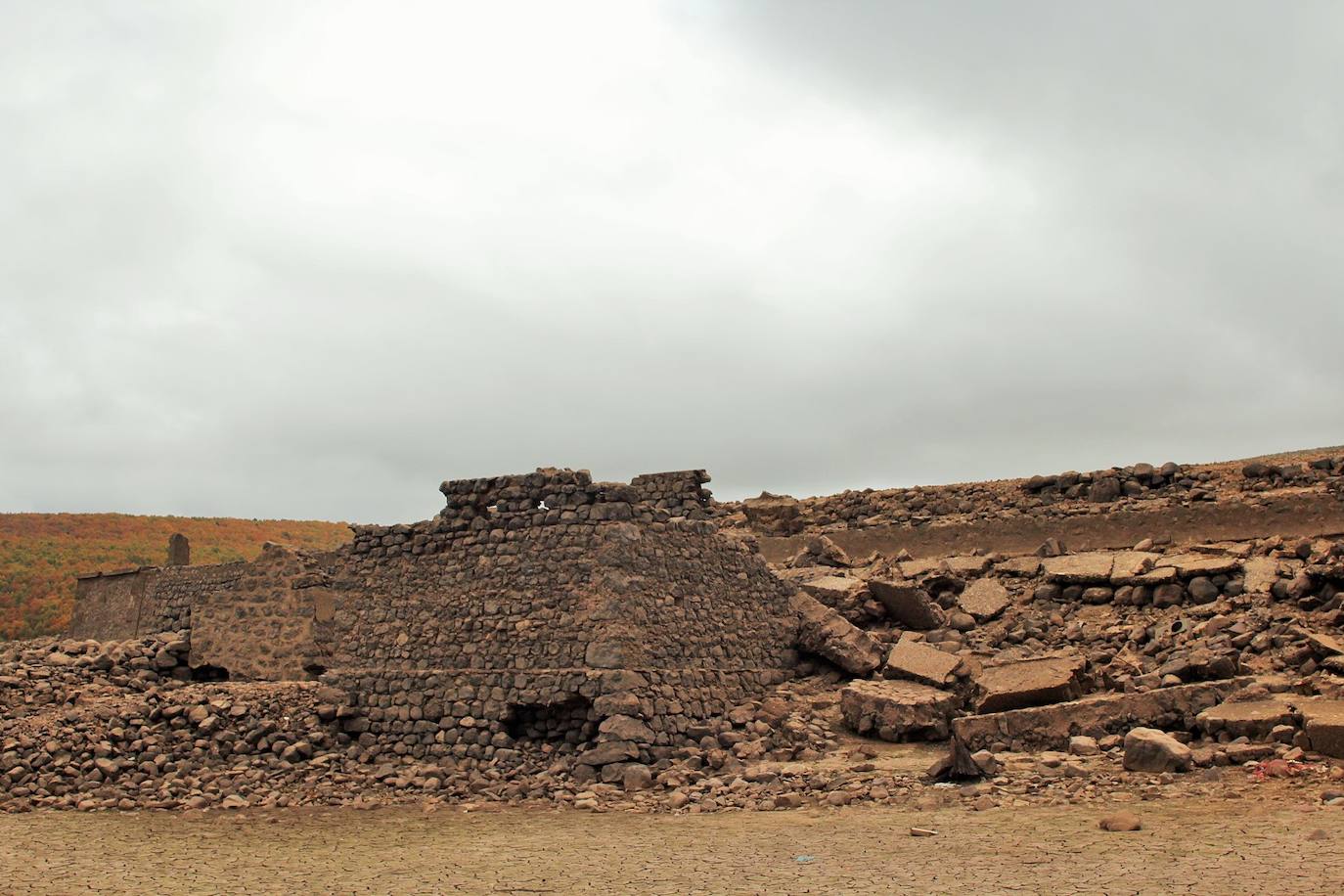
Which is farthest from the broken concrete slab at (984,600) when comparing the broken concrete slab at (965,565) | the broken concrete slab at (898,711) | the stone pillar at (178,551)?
the stone pillar at (178,551)

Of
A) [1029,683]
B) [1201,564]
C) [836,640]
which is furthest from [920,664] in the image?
[1201,564]

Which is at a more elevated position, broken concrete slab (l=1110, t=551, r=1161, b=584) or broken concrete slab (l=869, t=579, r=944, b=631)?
broken concrete slab (l=1110, t=551, r=1161, b=584)

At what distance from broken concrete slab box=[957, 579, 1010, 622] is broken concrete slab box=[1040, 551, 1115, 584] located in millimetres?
818

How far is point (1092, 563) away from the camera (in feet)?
59.3

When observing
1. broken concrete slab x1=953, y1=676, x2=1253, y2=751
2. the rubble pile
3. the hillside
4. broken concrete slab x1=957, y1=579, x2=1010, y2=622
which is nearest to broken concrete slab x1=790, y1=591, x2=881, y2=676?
the rubble pile

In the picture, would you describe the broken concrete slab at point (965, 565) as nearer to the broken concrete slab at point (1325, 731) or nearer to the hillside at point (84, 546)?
the broken concrete slab at point (1325, 731)

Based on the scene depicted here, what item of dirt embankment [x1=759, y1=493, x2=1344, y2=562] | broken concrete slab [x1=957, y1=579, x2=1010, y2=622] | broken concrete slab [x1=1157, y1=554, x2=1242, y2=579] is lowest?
broken concrete slab [x1=957, y1=579, x2=1010, y2=622]

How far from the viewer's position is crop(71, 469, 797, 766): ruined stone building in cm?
1260

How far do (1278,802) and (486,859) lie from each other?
231 inches

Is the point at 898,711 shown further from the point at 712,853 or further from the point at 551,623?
the point at 712,853

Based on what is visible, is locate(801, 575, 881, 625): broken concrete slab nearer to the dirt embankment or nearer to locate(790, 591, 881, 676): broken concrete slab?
locate(790, 591, 881, 676): broken concrete slab

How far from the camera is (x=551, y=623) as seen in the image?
1292 centimetres

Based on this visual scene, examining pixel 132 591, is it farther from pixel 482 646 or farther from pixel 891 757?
pixel 891 757

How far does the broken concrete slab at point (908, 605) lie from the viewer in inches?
648
